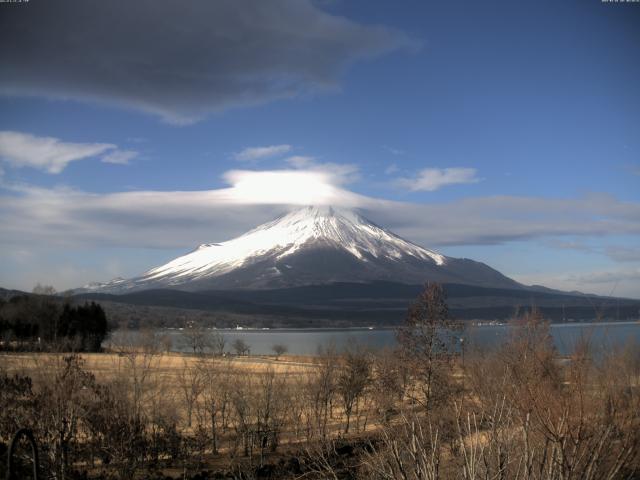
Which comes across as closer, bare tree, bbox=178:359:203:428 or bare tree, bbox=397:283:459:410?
bare tree, bbox=397:283:459:410

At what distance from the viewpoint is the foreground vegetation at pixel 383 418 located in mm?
7098

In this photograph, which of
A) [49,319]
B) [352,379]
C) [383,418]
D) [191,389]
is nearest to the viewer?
[383,418]

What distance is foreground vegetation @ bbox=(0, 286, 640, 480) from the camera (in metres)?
7.10

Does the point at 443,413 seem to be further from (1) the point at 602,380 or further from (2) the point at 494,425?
(2) the point at 494,425

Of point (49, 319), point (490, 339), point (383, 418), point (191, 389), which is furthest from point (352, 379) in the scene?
point (49, 319)

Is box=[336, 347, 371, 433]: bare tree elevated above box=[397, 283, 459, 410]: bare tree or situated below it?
below

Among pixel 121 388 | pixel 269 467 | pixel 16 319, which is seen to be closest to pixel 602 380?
pixel 269 467

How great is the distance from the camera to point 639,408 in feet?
34.2

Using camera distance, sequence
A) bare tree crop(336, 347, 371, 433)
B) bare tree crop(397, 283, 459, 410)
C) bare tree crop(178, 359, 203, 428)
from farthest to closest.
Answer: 1. bare tree crop(336, 347, 371, 433)
2. bare tree crop(178, 359, 203, 428)
3. bare tree crop(397, 283, 459, 410)

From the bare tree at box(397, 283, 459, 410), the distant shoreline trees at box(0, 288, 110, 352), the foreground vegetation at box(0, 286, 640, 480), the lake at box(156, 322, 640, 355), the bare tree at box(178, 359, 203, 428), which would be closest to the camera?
the foreground vegetation at box(0, 286, 640, 480)

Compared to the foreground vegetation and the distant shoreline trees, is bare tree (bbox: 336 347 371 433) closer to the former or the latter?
the foreground vegetation

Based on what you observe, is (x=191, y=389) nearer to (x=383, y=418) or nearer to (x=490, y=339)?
(x=383, y=418)

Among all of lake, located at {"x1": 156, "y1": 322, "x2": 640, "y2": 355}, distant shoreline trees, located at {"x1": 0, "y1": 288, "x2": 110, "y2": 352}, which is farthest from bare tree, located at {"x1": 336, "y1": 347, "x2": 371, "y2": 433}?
distant shoreline trees, located at {"x1": 0, "y1": 288, "x2": 110, "y2": 352}

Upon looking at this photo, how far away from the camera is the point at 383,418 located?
47.1 feet
